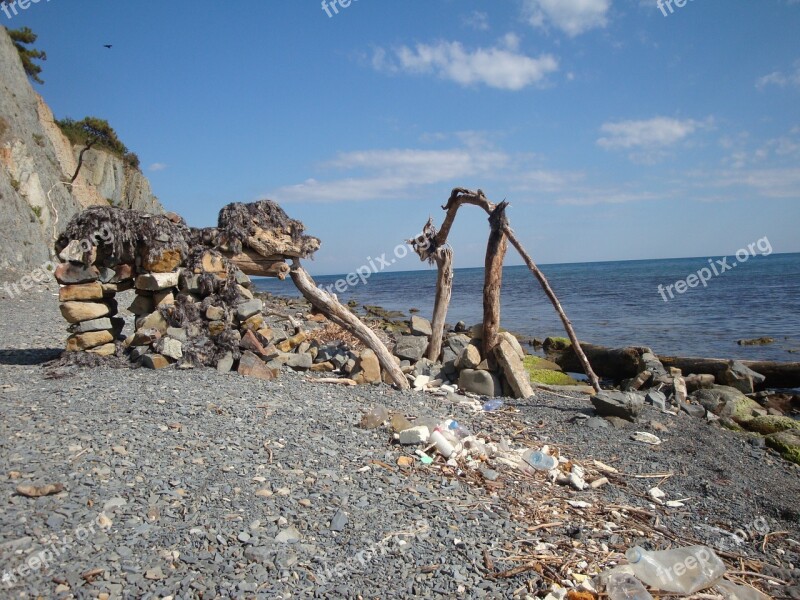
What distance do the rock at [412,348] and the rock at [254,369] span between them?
118 inches

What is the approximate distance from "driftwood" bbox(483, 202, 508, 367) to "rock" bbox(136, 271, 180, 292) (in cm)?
523

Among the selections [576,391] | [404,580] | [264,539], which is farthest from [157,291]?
[576,391]

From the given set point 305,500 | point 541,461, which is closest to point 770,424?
point 541,461

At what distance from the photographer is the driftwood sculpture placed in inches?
338

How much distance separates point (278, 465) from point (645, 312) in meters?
24.9

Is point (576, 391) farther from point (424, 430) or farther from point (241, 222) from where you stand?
point (241, 222)

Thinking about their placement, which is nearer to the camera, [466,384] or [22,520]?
[22,520]

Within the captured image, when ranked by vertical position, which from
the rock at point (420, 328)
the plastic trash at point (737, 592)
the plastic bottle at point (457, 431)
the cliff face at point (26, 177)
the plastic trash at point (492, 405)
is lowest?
the plastic trash at point (737, 592)


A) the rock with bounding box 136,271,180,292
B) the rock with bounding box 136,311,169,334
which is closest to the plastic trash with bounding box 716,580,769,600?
the rock with bounding box 136,311,169,334

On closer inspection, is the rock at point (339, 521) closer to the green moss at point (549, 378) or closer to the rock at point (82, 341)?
the rock at point (82, 341)

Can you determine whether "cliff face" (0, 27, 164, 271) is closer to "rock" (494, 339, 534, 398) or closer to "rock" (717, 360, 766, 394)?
"rock" (494, 339, 534, 398)

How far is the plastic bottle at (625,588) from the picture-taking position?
3.34 meters

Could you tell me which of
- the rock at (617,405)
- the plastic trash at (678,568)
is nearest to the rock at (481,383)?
the rock at (617,405)

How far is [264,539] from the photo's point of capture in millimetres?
3535
